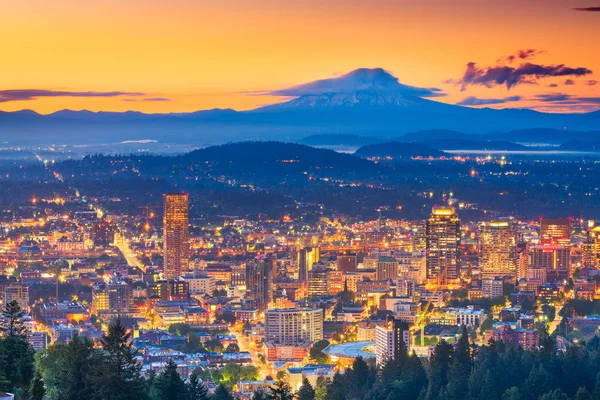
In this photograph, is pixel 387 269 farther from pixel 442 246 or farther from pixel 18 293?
pixel 18 293

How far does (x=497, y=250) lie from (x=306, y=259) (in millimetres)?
6092

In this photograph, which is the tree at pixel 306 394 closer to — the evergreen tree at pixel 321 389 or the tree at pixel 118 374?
the evergreen tree at pixel 321 389

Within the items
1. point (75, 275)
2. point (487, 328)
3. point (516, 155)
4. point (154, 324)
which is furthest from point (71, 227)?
point (516, 155)

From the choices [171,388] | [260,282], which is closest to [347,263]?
[260,282]

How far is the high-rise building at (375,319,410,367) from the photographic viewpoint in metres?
27.5

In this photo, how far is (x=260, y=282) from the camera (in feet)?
128

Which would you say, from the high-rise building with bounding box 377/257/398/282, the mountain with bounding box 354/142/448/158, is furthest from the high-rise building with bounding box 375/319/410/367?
the mountain with bounding box 354/142/448/158

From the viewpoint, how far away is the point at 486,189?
69.0m

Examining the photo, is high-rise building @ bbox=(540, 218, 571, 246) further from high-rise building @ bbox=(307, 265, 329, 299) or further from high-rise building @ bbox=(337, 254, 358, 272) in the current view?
high-rise building @ bbox=(307, 265, 329, 299)

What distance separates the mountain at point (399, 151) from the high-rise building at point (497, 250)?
1617 inches

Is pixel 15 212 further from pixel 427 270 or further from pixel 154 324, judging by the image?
pixel 154 324

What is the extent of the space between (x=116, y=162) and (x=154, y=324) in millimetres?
47046

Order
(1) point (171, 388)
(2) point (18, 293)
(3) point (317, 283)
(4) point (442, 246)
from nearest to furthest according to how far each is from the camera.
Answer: (1) point (171, 388) < (2) point (18, 293) < (3) point (317, 283) < (4) point (442, 246)

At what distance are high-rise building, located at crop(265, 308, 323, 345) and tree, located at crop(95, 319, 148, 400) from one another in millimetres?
15980
